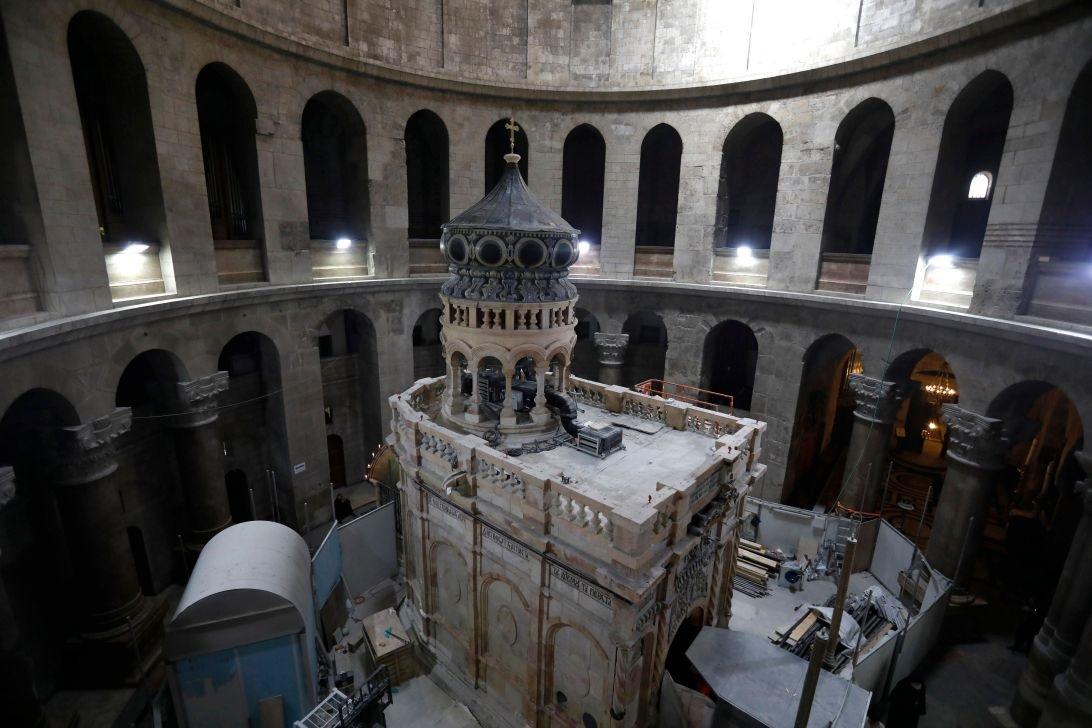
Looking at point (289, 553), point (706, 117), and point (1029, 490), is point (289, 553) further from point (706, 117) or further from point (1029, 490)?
point (1029, 490)

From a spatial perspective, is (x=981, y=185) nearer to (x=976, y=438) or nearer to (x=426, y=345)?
(x=976, y=438)

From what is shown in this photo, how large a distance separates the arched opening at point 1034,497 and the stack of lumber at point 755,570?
6.53 metres

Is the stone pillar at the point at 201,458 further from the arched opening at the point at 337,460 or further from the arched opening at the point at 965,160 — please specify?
the arched opening at the point at 965,160

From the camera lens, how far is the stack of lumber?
53.3ft

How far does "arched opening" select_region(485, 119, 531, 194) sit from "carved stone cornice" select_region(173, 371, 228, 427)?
13.4 metres

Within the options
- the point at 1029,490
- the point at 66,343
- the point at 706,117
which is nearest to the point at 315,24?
the point at 66,343

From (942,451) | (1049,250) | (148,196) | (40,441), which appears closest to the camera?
(40,441)

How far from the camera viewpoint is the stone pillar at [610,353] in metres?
21.2

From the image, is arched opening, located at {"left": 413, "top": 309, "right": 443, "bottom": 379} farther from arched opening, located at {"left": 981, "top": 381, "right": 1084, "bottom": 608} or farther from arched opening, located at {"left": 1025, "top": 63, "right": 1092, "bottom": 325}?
arched opening, located at {"left": 1025, "top": 63, "right": 1092, "bottom": 325}

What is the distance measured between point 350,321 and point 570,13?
1445 centimetres

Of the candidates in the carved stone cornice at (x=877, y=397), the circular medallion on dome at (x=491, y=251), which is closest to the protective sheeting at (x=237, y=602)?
the circular medallion on dome at (x=491, y=251)

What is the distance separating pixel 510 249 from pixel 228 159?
39.6 feet

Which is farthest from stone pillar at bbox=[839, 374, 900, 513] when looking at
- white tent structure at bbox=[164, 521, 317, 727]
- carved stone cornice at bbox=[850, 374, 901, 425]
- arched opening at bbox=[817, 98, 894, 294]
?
white tent structure at bbox=[164, 521, 317, 727]

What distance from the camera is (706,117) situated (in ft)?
62.8
